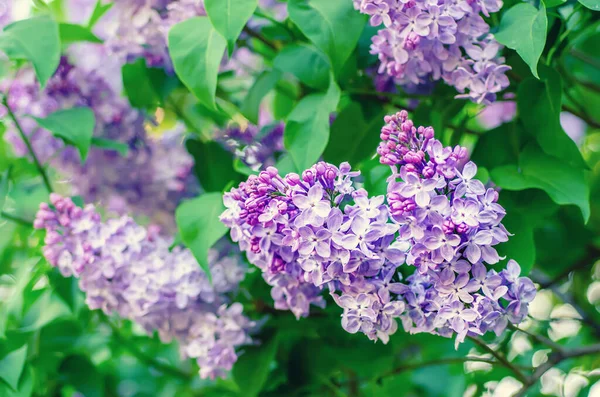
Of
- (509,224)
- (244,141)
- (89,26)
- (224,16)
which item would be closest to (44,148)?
(89,26)

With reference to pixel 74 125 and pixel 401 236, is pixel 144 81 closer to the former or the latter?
pixel 74 125

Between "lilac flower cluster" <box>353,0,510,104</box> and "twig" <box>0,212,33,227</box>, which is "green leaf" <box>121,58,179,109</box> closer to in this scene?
"twig" <box>0,212,33,227</box>

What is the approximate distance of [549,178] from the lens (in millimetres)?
857

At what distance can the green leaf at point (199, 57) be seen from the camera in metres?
0.84

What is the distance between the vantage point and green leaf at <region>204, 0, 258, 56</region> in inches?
31.5

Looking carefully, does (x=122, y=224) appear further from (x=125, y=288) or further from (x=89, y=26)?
(x=89, y=26)

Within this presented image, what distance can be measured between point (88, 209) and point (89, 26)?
33 cm

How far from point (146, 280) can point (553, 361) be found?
0.54 metres

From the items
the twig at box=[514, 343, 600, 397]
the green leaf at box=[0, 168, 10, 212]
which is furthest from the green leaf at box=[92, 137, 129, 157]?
the twig at box=[514, 343, 600, 397]

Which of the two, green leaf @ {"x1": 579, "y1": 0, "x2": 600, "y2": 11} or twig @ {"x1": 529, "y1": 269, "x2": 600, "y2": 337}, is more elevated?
green leaf @ {"x1": 579, "y1": 0, "x2": 600, "y2": 11}

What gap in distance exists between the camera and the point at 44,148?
50.0 inches

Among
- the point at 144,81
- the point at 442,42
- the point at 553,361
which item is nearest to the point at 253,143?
the point at 144,81

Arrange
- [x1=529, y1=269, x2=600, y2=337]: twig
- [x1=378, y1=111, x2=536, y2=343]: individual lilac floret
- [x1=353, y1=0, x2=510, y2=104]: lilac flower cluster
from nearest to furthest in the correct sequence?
[x1=378, y1=111, x2=536, y2=343]: individual lilac floret → [x1=353, y1=0, x2=510, y2=104]: lilac flower cluster → [x1=529, y1=269, x2=600, y2=337]: twig

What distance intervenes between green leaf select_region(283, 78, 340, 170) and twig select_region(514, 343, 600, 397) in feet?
1.27
